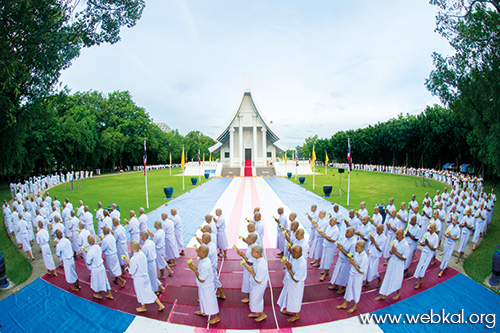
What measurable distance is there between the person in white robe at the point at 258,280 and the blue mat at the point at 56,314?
8.10 ft

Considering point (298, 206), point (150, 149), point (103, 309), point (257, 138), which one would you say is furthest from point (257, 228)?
point (150, 149)

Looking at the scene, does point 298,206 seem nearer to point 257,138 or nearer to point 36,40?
point 36,40

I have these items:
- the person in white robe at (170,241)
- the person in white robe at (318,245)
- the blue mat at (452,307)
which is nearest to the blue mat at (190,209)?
the person in white robe at (170,241)

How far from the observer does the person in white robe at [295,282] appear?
Answer: 474cm

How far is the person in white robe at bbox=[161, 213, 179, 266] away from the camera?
7.23 m

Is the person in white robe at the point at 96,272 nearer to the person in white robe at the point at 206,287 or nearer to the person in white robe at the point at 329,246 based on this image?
the person in white robe at the point at 206,287

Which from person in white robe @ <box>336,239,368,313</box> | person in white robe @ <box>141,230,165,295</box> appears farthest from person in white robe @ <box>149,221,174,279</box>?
person in white robe @ <box>336,239,368,313</box>

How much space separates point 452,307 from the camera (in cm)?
535

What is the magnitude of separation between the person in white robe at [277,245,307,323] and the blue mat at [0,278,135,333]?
3145 mm

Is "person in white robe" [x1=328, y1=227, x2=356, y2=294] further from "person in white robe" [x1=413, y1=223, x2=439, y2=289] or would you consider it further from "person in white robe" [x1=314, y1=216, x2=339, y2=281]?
"person in white robe" [x1=413, y1=223, x2=439, y2=289]

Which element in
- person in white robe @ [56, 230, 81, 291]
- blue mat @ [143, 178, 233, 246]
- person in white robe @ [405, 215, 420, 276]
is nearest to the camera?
person in white robe @ [56, 230, 81, 291]

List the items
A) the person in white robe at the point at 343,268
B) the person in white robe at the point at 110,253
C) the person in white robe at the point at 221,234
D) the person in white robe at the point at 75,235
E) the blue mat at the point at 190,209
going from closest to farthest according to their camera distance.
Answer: the person in white robe at the point at 343,268 < the person in white robe at the point at 110,253 < the person in white robe at the point at 221,234 < the person in white robe at the point at 75,235 < the blue mat at the point at 190,209

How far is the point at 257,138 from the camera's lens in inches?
1636

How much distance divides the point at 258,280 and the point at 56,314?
425 centimetres
